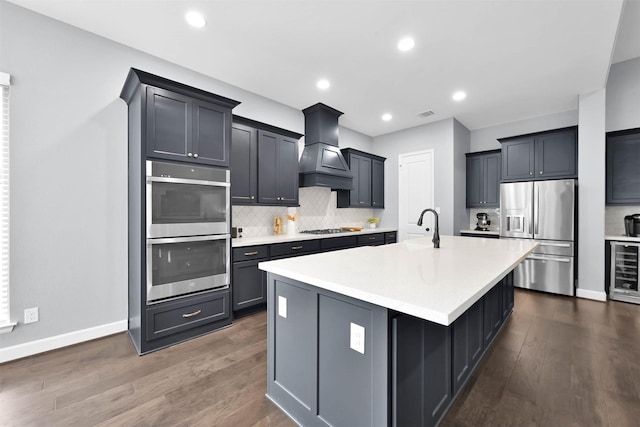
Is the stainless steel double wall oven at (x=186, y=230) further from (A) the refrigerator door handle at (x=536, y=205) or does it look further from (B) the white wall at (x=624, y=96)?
(B) the white wall at (x=624, y=96)

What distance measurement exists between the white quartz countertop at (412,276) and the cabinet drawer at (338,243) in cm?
192

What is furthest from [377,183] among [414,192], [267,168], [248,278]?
[248,278]

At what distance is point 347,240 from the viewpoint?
14.9 ft

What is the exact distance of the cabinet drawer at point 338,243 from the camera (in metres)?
4.12

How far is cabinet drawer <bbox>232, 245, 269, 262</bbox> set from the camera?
309 centimetres

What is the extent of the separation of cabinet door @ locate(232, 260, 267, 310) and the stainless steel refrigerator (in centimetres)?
402

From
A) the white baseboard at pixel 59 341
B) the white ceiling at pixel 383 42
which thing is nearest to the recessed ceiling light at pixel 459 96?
the white ceiling at pixel 383 42

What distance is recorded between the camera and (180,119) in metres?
2.61

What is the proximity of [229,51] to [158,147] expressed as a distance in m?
1.32

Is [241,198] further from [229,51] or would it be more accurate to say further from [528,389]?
[528,389]

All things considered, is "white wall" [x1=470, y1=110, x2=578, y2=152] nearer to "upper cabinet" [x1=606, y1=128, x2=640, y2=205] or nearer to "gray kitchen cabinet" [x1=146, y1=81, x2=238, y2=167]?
"upper cabinet" [x1=606, y1=128, x2=640, y2=205]

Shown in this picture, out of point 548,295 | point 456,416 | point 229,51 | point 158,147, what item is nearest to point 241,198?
point 158,147

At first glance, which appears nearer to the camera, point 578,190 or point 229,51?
point 229,51

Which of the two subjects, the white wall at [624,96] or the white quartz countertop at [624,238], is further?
the white wall at [624,96]
